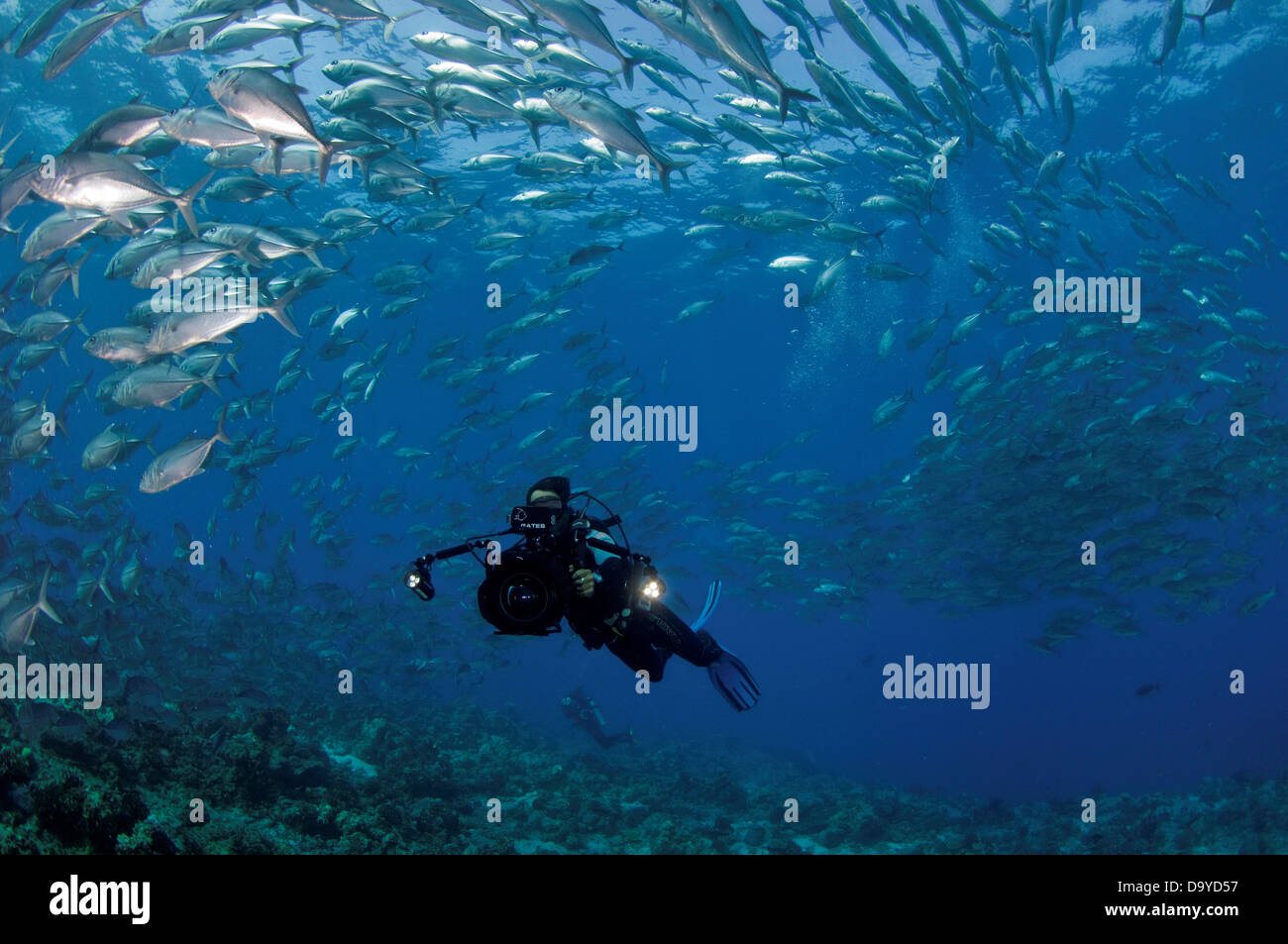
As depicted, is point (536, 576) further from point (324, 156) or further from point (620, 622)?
point (324, 156)

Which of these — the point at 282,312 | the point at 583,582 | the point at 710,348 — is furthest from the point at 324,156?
the point at 710,348

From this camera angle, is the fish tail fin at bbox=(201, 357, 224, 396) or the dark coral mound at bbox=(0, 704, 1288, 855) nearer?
the dark coral mound at bbox=(0, 704, 1288, 855)

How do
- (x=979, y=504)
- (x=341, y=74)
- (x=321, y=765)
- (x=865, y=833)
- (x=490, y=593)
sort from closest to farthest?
(x=490, y=593) → (x=341, y=74) → (x=321, y=765) → (x=865, y=833) → (x=979, y=504)

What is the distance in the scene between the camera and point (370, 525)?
5162 inches

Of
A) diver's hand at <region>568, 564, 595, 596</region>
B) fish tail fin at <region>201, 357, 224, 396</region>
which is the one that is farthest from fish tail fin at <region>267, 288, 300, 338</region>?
diver's hand at <region>568, 564, 595, 596</region>

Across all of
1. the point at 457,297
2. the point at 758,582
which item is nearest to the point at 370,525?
the point at 457,297

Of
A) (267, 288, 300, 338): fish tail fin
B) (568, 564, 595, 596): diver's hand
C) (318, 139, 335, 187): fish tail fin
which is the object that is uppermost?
(318, 139, 335, 187): fish tail fin

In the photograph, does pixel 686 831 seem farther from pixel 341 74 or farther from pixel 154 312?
pixel 341 74

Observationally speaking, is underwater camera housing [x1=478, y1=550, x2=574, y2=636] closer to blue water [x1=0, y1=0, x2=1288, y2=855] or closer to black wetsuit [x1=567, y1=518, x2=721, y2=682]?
black wetsuit [x1=567, y1=518, x2=721, y2=682]

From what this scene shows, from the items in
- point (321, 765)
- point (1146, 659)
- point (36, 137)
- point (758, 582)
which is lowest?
point (1146, 659)

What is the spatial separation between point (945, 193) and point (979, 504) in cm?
1408

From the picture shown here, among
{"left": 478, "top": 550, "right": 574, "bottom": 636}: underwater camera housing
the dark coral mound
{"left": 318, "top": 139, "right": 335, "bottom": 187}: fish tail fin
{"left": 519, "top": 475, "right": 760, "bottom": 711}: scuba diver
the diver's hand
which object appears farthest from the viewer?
{"left": 318, "top": 139, "right": 335, "bottom": 187}: fish tail fin

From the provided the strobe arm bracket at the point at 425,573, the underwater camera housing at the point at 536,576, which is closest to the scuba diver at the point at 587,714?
the underwater camera housing at the point at 536,576

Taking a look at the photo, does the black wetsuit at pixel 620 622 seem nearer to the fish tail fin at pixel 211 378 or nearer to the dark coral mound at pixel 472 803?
the dark coral mound at pixel 472 803
